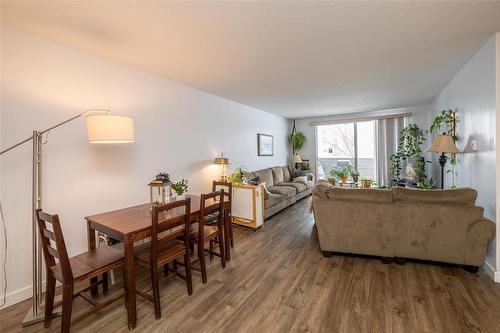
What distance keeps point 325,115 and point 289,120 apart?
125 cm

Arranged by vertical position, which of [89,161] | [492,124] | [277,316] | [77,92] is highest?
[77,92]

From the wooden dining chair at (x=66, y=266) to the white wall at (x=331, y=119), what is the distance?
258 inches

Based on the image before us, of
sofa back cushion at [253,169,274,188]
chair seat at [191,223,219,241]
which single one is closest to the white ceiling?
chair seat at [191,223,219,241]

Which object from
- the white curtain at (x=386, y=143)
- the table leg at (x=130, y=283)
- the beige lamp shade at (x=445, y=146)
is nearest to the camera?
the table leg at (x=130, y=283)

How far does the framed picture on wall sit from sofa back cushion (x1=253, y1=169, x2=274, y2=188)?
60 cm

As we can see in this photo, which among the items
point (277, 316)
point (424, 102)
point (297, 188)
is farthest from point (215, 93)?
point (424, 102)

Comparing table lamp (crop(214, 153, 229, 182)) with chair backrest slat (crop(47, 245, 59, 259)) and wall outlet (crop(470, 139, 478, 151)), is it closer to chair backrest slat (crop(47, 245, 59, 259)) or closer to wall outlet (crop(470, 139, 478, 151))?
chair backrest slat (crop(47, 245, 59, 259))

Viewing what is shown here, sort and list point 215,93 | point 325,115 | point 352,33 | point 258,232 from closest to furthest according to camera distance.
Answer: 1. point 352,33
2. point 258,232
3. point 215,93
4. point 325,115

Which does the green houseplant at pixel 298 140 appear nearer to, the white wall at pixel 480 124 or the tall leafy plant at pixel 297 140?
the tall leafy plant at pixel 297 140

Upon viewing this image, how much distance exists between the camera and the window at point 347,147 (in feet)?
22.2

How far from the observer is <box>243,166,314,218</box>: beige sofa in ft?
15.0

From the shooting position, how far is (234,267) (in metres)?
A: 2.71

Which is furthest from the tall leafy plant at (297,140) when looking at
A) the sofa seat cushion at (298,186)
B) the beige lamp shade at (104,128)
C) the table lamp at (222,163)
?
the beige lamp shade at (104,128)

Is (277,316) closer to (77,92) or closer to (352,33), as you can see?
(352,33)
